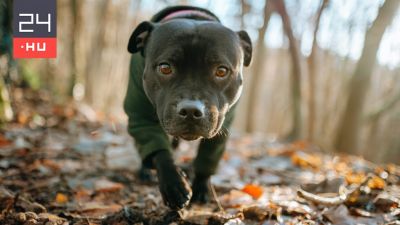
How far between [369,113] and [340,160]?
11.9 feet

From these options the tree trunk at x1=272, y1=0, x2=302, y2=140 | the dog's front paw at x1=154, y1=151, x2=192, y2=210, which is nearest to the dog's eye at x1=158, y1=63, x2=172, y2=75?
the dog's front paw at x1=154, y1=151, x2=192, y2=210

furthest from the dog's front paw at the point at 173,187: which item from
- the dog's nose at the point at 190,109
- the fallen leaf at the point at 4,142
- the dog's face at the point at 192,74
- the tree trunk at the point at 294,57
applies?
the tree trunk at the point at 294,57

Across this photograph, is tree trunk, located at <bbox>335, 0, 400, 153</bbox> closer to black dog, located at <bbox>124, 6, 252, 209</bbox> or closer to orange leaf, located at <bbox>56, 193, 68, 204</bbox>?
black dog, located at <bbox>124, 6, 252, 209</bbox>

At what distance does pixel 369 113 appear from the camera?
852 cm

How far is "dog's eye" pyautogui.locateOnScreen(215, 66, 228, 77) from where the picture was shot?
102 inches

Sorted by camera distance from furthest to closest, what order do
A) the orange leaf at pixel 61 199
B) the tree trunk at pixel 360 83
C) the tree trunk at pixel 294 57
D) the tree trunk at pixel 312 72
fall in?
the tree trunk at pixel 312 72, the tree trunk at pixel 294 57, the tree trunk at pixel 360 83, the orange leaf at pixel 61 199

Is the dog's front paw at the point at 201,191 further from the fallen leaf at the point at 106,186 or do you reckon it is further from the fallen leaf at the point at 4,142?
the fallen leaf at the point at 4,142

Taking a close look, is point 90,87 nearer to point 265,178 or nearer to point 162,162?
point 265,178

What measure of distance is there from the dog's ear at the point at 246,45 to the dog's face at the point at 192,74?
0.13 meters

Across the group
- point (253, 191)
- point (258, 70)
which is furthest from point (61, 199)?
point (258, 70)

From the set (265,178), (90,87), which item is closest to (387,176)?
(265,178)

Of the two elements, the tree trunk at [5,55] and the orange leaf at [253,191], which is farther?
the tree trunk at [5,55]

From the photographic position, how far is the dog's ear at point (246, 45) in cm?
303

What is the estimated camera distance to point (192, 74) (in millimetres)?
2500
